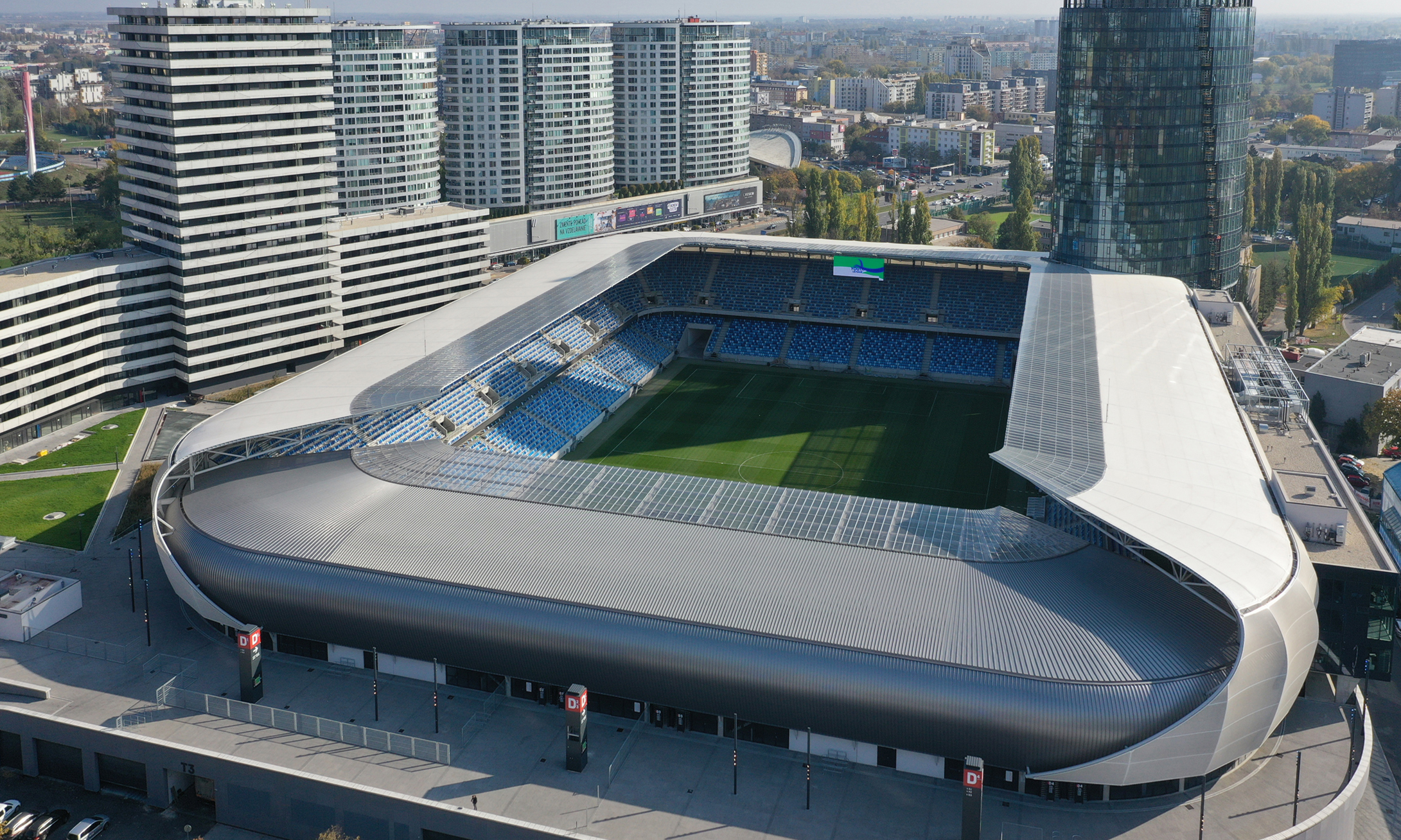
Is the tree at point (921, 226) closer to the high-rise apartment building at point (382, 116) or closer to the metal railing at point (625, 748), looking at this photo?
the high-rise apartment building at point (382, 116)

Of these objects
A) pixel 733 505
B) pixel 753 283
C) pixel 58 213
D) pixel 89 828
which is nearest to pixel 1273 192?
pixel 753 283

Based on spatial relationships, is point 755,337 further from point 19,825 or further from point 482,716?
point 19,825

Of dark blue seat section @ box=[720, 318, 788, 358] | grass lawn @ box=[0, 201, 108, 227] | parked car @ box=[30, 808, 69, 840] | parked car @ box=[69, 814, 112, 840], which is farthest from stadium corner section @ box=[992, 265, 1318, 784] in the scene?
grass lawn @ box=[0, 201, 108, 227]

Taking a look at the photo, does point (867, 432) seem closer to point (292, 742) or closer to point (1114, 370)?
point (1114, 370)

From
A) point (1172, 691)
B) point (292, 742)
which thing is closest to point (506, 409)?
point (292, 742)

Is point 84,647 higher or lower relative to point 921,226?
lower

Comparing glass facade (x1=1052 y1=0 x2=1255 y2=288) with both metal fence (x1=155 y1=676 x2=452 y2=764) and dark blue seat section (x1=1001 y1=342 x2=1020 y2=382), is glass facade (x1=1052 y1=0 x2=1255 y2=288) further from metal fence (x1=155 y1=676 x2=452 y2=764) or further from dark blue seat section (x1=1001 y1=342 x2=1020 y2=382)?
metal fence (x1=155 y1=676 x2=452 y2=764)

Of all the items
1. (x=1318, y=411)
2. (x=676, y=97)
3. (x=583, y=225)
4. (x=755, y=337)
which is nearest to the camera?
(x=1318, y=411)
